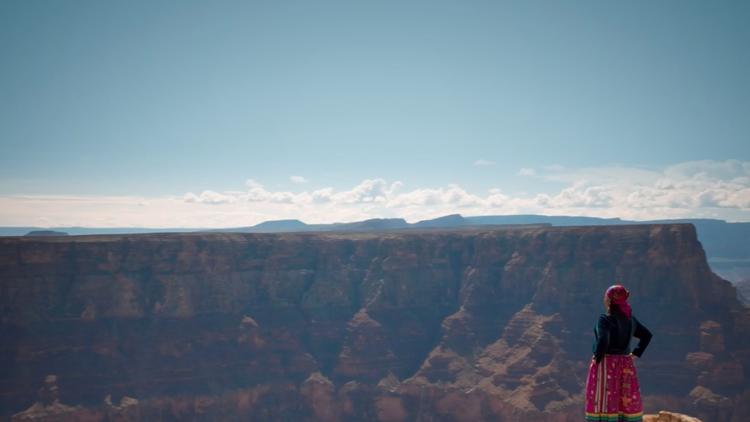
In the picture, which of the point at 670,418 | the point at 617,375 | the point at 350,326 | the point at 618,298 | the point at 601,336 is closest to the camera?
the point at 601,336

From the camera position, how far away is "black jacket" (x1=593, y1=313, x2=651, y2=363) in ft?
41.0

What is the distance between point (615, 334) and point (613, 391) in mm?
1054

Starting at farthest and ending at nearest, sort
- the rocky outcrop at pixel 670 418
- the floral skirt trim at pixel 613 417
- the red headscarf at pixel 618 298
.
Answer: the rocky outcrop at pixel 670 418 → the floral skirt trim at pixel 613 417 → the red headscarf at pixel 618 298

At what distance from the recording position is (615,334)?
1272 cm

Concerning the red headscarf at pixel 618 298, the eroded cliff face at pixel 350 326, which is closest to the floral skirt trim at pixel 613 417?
the red headscarf at pixel 618 298

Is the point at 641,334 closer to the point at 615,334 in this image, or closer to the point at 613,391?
the point at 615,334

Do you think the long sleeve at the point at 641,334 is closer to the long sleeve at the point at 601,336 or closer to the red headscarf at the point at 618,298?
the red headscarf at the point at 618,298

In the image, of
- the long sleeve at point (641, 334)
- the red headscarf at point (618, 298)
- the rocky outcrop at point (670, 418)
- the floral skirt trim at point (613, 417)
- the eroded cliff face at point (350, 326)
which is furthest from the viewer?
the eroded cliff face at point (350, 326)

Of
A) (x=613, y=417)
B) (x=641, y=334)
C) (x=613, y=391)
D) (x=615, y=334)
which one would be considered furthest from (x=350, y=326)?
(x=615, y=334)

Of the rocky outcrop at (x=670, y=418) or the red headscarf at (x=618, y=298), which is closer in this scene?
the red headscarf at (x=618, y=298)

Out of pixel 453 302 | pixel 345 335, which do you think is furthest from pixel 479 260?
pixel 345 335

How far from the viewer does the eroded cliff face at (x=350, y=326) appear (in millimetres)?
77375

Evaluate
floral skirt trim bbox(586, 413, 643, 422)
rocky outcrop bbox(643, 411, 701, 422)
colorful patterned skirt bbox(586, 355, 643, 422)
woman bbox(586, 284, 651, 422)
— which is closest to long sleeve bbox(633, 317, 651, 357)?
woman bbox(586, 284, 651, 422)

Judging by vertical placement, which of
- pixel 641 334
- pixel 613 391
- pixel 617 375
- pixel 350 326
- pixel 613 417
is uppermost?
pixel 641 334
